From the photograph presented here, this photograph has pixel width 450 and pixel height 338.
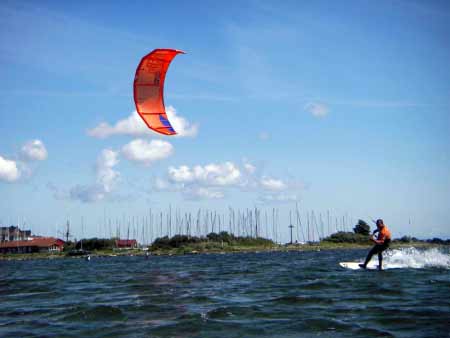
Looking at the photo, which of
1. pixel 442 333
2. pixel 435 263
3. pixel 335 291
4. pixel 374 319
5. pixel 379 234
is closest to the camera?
pixel 442 333

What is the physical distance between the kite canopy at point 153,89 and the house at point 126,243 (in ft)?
282

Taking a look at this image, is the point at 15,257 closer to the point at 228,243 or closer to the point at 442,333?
the point at 228,243

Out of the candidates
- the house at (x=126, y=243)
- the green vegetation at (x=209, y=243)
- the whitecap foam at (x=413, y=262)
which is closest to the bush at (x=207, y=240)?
the green vegetation at (x=209, y=243)

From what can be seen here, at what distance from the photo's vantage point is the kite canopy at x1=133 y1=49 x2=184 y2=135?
625 inches

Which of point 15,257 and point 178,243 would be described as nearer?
point 15,257

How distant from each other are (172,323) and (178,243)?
82.0 m

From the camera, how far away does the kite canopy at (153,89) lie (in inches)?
625

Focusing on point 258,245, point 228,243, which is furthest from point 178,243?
point 258,245

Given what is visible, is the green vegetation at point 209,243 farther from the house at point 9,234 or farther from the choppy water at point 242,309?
the choppy water at point 242,309

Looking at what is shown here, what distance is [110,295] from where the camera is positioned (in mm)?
13883

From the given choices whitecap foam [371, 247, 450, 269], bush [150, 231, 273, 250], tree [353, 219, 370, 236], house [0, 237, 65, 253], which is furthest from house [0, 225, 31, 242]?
whitecap foam [371, 247, 450, 269]

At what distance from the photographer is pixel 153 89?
54.7 feet

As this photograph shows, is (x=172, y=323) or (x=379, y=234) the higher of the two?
(x=379, y=234)

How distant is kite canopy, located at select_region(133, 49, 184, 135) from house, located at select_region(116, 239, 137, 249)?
8601cm
